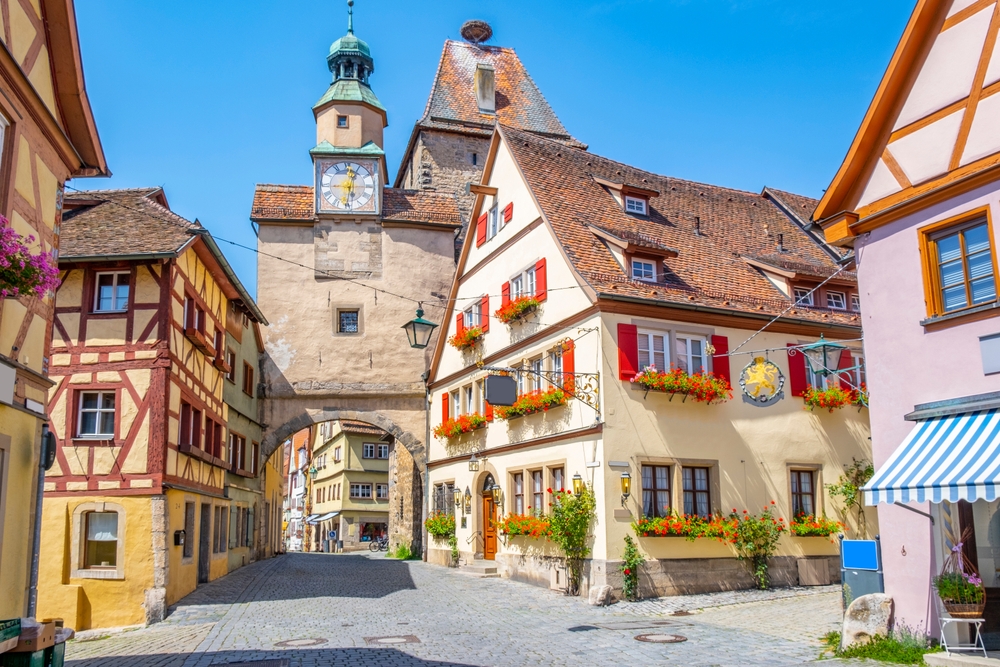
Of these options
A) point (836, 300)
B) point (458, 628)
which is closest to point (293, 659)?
point (458, 628)

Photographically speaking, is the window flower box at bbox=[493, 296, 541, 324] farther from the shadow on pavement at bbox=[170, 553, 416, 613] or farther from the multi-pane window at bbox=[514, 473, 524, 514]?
the shadow on pavement at bbox=[170, 553, 416, 613]

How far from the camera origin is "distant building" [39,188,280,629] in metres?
16.1

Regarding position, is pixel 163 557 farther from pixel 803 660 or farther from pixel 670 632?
pixel 803 660

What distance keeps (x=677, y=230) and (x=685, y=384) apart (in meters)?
Answer: 5.54

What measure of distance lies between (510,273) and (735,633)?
11.1 metres

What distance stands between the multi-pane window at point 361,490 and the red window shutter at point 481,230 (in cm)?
3574

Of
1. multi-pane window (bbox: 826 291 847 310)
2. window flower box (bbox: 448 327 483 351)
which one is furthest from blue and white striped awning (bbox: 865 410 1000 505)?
window flower box (bbox: 448 327 483 351)

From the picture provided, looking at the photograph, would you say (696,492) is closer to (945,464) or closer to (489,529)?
(489,529)

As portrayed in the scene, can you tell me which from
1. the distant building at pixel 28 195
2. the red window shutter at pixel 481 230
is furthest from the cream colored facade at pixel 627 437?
the distant building at pixel 28 195

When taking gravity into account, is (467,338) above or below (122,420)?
above

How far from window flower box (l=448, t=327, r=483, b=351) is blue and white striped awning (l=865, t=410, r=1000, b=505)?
14.1 meters

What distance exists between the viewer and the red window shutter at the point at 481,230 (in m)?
23.5

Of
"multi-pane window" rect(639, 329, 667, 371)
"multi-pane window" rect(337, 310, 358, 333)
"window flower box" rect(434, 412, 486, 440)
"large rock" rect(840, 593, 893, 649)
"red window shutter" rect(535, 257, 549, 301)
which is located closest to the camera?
"large rock" rect(840, 593, 893, 649)

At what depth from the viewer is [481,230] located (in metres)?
23.7
